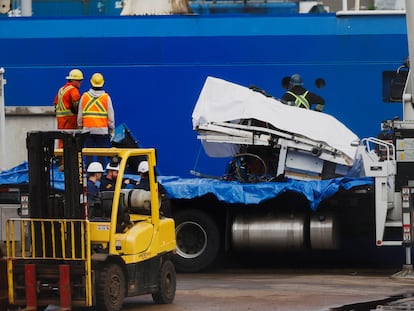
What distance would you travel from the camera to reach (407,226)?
14.7 metres

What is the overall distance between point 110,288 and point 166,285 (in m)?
1.26

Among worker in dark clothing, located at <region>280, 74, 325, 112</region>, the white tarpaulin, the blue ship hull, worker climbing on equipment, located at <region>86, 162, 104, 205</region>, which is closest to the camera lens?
worker climbing on equipment, located at <region>86, 162, 104, 205</region>

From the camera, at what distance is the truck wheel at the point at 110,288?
10.7m

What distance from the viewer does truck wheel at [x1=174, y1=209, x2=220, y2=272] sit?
15.2 meters

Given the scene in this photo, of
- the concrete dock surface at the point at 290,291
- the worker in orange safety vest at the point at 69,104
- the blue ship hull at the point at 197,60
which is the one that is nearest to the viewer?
the concrete dock surface at the point at 290,291

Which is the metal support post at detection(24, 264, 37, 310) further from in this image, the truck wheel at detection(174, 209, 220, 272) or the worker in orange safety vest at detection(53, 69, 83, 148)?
the worker in orange safety vest at detection(53, 69, 83, 148)

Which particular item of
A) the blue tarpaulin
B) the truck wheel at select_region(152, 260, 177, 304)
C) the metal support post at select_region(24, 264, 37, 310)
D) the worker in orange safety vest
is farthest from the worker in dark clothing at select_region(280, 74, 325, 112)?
the metal support post at select_region(24, 264, 37, 310)

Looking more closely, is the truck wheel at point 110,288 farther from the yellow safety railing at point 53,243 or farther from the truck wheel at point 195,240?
the truck wheel at point 195,240

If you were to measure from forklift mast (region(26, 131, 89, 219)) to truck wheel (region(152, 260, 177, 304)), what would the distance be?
1.42 meters

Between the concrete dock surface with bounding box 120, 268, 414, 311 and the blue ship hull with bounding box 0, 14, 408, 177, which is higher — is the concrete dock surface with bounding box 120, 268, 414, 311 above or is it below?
below

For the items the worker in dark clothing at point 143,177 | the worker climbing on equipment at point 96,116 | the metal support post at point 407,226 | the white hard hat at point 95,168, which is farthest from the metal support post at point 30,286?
the metal support post at point 407,226

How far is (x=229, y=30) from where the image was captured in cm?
1845

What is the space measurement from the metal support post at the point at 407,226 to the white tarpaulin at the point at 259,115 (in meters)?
1.04

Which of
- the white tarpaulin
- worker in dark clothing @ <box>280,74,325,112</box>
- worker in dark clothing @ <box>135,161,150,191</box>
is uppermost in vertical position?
worker in dark clothing @ <box>280,74,325,112</box>
